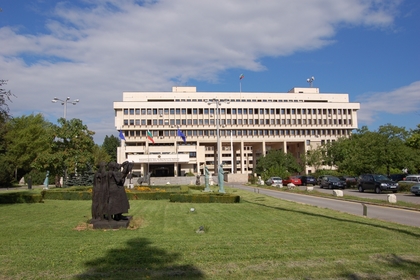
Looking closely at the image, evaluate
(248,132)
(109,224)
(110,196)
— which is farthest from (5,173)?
(248,132)

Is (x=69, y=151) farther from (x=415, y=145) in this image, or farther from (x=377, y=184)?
(x=415, y=145)

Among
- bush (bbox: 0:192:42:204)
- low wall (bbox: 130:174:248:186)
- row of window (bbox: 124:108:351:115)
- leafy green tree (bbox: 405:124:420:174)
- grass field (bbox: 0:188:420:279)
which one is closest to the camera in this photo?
grass field (bbox: 0:188:420:279)

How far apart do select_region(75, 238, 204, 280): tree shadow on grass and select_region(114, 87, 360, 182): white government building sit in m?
63.2

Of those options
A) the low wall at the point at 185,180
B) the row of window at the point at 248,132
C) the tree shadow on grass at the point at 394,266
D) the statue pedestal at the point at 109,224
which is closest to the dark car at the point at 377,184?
the tree shadow on grass at the point at 394,266

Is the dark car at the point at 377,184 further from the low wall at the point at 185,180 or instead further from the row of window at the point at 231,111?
the row of window at the point at 231,111

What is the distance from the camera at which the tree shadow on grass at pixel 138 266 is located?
6.46 metres

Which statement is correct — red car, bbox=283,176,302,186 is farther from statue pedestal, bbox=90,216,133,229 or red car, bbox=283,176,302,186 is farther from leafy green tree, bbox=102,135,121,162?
leafy green tree, bbox=102,135,121,162

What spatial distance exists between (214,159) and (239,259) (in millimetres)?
84723

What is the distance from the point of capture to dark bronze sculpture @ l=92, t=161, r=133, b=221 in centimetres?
1158

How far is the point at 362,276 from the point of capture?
6.61 meters

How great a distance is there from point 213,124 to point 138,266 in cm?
7450

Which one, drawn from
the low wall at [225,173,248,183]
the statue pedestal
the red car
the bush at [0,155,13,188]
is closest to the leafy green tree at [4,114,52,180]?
the bush at [0,155,13,188]

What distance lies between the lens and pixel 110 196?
11.8m

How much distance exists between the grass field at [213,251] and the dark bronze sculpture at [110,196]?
29.0 inches
